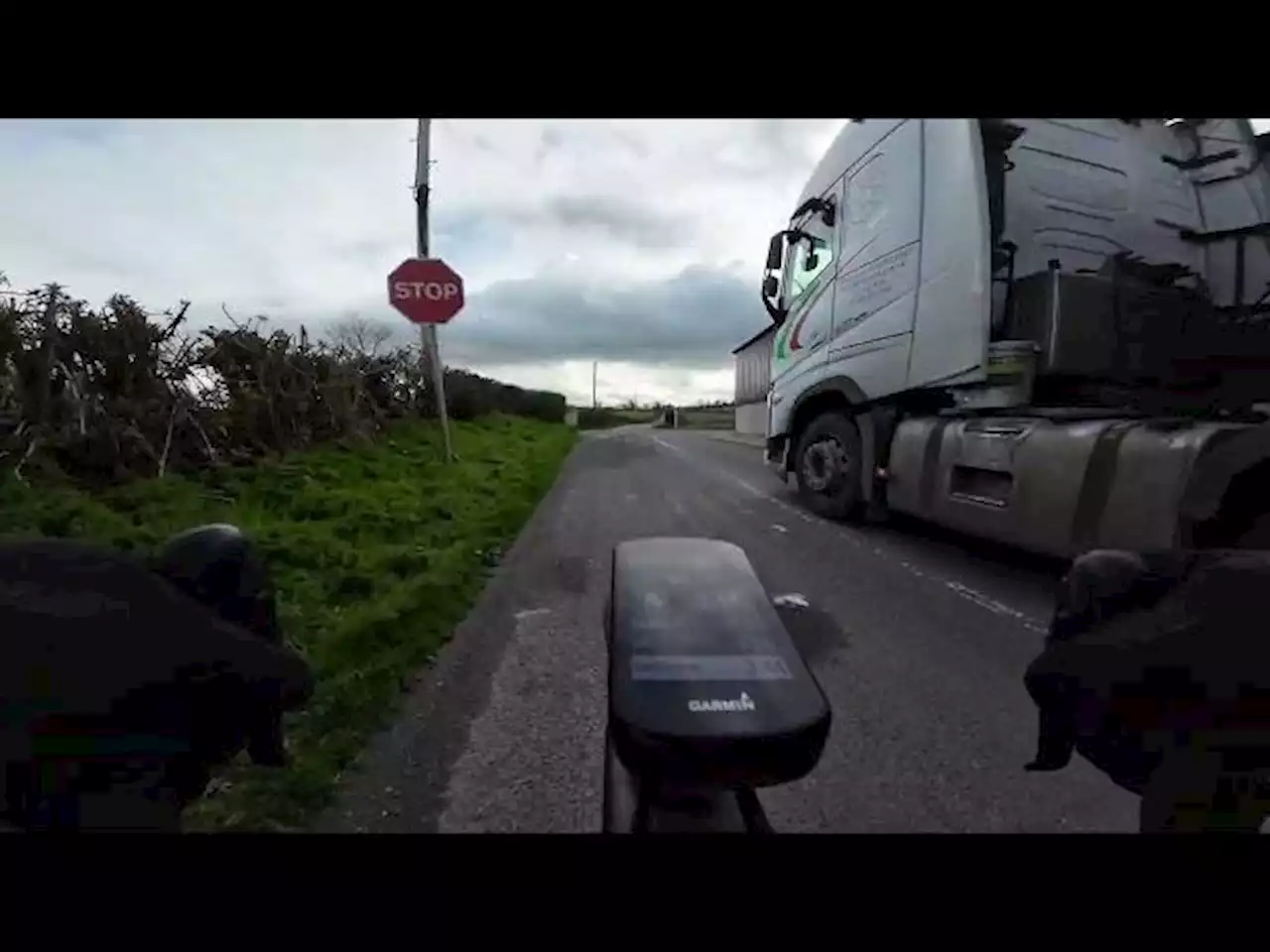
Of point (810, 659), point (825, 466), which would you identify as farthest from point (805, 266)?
point (810, 659)

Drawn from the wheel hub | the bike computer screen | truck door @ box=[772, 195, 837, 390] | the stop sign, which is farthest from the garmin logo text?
truck door @ box=[772, 195, 837, 390]

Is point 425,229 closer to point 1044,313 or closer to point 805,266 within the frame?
point 805,266

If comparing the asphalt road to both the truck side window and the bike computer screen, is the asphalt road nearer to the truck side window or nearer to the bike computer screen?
the bike computer screen

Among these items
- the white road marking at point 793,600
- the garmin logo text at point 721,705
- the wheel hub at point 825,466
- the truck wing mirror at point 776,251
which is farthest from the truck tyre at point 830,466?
the garmin logo text at point 721,705

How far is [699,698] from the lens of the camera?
0.86 metres

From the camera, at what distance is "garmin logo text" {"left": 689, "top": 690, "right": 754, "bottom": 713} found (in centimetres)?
85

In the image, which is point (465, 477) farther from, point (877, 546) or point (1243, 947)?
point (1243, 947)

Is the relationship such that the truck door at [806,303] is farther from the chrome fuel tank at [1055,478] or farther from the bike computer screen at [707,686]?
the bike computer screen at [707,686]

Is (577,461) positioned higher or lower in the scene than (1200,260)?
lower

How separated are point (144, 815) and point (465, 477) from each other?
0.86 m
